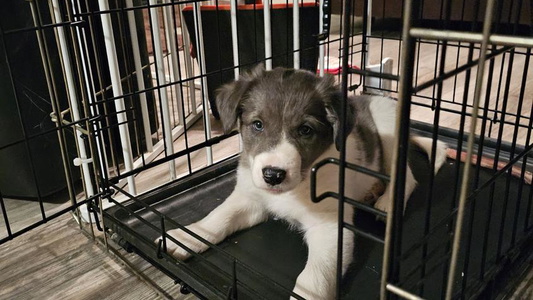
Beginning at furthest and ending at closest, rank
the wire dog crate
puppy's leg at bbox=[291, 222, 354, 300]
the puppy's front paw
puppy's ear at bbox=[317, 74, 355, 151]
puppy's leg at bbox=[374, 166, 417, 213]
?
puppy's leg at bbox=[374, 166, 417, 213] → the puppy's front paw → puppy's ear at bbox=[317, 74, 355, 151] → puppy's leg at bbox=[291, 222, 354, 300] → the wire dog crate

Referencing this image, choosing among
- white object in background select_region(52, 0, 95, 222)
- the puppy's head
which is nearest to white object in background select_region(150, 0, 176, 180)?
white object in background select_region(52, 0, 95, 222)

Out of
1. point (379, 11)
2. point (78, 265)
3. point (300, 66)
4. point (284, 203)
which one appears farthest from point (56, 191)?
point (379, 11)

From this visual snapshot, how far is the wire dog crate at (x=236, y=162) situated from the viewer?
805 mm

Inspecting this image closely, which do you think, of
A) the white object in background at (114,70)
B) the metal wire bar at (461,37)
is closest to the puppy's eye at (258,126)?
the white object in background at (114,70)

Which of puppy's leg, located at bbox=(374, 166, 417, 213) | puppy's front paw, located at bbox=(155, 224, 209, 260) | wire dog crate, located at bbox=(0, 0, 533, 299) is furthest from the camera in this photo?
puppy's leg, located at bbox=(374, 166, 417, 213)

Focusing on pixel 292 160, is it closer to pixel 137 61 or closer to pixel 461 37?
pixel 461 37

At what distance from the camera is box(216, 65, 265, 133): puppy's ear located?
1418mm

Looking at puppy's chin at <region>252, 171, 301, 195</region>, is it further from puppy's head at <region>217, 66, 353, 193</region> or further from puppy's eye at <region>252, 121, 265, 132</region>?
puppy's eye at <region>252, 121, 265, 132</region>

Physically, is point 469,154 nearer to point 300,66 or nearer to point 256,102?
point 256,102

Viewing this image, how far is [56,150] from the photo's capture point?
196 cm

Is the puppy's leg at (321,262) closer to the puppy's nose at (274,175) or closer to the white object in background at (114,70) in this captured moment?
the puppy's nose at (274,175)

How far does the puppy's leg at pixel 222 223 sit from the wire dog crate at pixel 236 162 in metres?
0.03

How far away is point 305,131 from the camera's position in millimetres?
1351

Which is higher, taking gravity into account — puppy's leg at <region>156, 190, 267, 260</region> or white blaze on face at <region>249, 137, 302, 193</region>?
white blaze on face at <region>249, 137, 302, 193</region>
